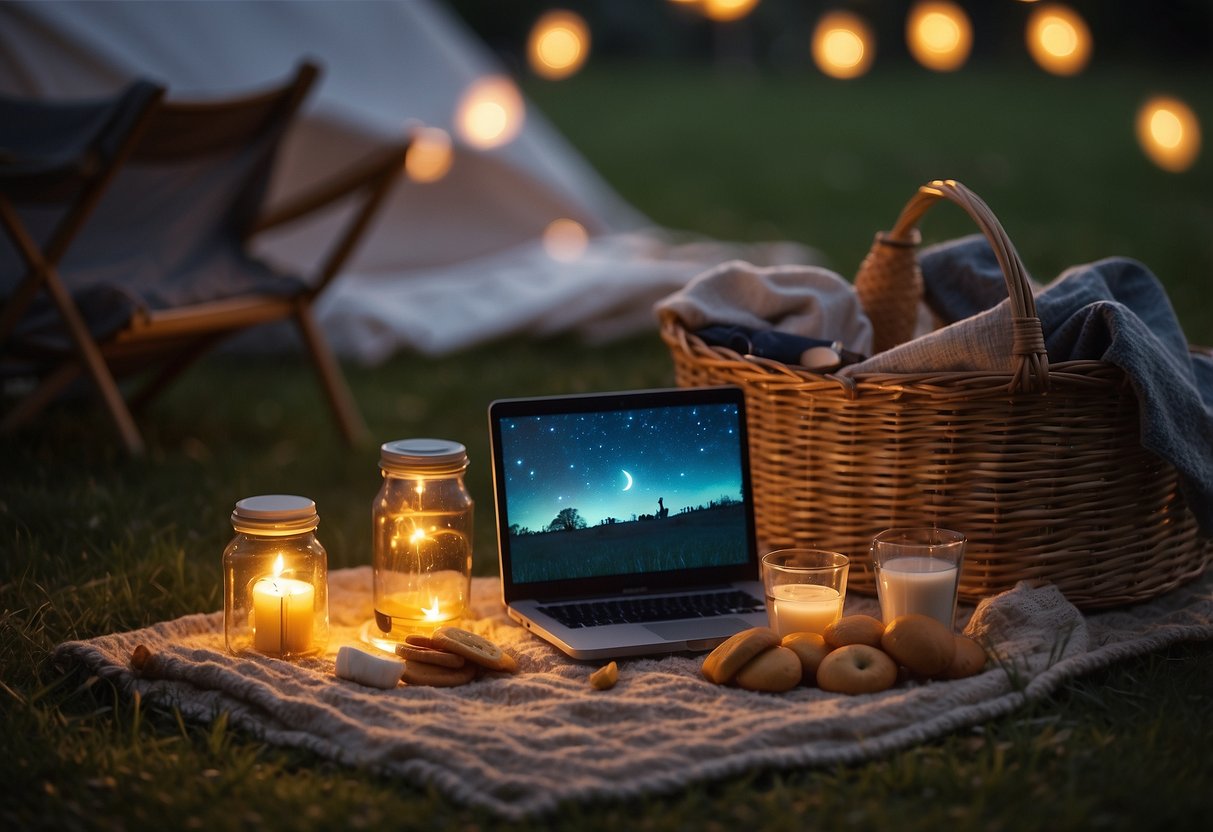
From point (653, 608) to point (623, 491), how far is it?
0.67ft

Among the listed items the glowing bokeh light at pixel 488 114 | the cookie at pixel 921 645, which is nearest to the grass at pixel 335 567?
the cookie at pixel 921 645

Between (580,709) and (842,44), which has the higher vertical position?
(842,44)

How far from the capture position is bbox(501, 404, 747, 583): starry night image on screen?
2.33 meters

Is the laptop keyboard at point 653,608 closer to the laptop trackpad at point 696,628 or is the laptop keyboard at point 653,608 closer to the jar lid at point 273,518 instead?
the laptop trackpad at point 696,628

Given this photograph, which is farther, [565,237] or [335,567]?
[565,237]

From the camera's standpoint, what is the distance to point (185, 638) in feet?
7.40

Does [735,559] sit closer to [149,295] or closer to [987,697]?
[987,697]

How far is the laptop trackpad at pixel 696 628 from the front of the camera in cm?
220

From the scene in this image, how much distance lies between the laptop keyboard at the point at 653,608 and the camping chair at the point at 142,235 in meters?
1.40

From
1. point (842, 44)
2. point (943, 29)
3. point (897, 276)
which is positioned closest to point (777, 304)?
point (897, 276)

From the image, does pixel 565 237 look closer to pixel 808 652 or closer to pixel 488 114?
pixel 488 114

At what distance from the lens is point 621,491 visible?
235 cm

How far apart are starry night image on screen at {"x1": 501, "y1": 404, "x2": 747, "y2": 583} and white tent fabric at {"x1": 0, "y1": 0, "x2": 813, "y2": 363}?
7.49 ft

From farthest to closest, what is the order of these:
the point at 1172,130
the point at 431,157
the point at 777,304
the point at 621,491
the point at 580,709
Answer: the point at 431,157
the point at 1172,130
the point at 777,304
the point at 621,491
the point at 580,709
